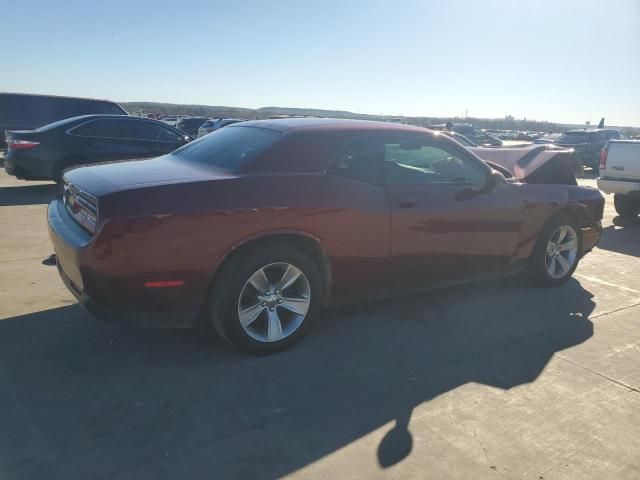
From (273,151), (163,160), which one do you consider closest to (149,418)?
(273,151)

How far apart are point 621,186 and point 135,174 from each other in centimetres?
882

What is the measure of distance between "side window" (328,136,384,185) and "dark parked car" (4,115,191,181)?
7.22 metres

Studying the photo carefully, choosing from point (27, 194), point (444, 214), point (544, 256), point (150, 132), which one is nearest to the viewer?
point (444, 214)

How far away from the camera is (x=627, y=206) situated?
10.1 m

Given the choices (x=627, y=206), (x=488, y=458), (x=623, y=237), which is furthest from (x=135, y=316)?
(x=627, y=206)

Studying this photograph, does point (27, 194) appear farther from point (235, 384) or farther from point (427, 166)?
point (235, 384)

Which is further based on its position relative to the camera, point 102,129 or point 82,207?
point 102,129

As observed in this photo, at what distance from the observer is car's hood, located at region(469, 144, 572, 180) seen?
218 inches

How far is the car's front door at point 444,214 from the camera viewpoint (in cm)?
419

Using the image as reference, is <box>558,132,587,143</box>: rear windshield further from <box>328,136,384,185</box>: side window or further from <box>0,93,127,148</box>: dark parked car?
<box>328,136,384,185</box>: side window

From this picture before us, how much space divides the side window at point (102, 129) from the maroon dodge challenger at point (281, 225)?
6.27m

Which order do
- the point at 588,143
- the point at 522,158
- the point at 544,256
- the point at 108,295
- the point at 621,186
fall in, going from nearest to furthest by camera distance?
the point at 108,295 < the point at 544,256 < the point at 522,158 < the point at 621,186 < the point at 588,143

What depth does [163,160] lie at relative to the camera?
435 centimetres

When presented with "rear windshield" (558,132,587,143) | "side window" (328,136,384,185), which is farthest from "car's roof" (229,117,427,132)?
"rear windshield" (558,132,587,143)
